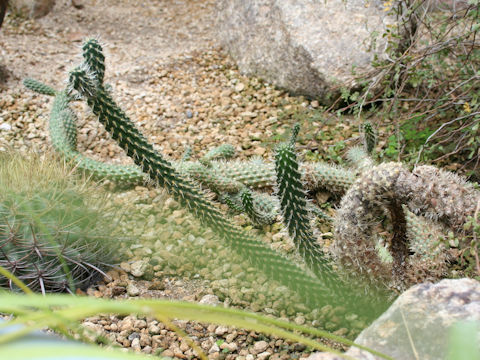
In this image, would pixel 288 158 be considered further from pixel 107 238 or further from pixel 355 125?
pixel 355 125

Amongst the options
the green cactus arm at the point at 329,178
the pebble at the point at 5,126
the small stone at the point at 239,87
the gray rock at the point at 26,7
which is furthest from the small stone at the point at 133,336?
the gray rock at the point at 26,7

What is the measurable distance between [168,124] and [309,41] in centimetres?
124

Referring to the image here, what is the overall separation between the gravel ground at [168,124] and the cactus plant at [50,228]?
140mm

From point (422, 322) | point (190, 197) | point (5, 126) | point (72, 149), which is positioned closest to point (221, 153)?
point (72, 149)

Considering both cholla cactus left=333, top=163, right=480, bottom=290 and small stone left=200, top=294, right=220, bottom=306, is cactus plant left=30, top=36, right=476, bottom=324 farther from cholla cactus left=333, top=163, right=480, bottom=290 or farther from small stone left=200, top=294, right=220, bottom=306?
small stone left=200, top=294, right=220, bottom=306

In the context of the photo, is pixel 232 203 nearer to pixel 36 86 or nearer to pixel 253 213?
pixel 253 213

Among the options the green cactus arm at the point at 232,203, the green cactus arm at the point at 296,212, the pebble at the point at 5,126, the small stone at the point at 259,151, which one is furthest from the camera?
the pebble at the point at 5,126

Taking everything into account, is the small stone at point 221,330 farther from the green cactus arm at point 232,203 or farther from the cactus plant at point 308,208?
the green cactus arm at point 232,203

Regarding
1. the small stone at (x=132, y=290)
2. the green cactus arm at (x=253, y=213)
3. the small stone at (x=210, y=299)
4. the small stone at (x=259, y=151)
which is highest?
the small stone at (x=259, y=151)

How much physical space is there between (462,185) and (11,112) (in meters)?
3.26

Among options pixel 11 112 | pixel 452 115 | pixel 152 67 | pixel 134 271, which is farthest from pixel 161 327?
pixel 152 67

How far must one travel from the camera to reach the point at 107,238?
208cm

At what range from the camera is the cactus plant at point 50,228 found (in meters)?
1.83

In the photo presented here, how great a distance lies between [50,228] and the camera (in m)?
1.89
